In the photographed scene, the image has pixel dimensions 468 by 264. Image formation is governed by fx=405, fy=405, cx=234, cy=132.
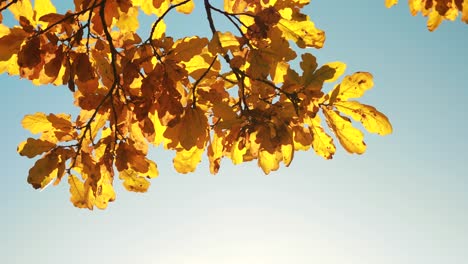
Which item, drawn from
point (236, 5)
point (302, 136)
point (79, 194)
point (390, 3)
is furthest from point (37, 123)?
point (390, 3)

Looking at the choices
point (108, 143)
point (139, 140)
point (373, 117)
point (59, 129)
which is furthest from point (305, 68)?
point (59, 129)

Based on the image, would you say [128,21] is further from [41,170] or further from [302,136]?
[302,136]

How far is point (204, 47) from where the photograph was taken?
4.77 feet

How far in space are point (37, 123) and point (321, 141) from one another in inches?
44.9

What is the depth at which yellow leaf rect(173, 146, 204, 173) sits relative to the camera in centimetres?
176

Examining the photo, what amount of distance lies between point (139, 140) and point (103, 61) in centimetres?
34

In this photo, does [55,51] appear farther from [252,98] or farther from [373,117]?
[373,117]

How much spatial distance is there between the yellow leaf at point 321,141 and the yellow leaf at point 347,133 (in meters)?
0.09

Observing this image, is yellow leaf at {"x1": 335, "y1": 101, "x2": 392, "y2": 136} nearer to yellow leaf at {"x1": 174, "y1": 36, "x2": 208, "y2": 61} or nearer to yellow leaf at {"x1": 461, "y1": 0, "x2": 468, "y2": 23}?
yellow leaf at {"x1": 174, "y1": 36, "x2": 208, "y2": 61}

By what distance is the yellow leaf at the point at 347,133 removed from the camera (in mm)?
1462

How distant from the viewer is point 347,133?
57.9 inches

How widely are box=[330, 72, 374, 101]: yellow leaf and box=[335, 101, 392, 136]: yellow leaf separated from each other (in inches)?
1.1

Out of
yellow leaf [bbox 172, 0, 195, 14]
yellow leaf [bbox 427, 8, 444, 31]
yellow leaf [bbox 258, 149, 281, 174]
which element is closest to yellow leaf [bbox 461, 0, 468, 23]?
yellow leaf [bbox 427, 8, 444, 31]

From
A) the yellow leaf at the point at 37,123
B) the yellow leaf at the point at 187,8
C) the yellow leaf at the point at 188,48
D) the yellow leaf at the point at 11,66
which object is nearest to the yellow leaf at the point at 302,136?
the yellow leaf at the point at 188,48
